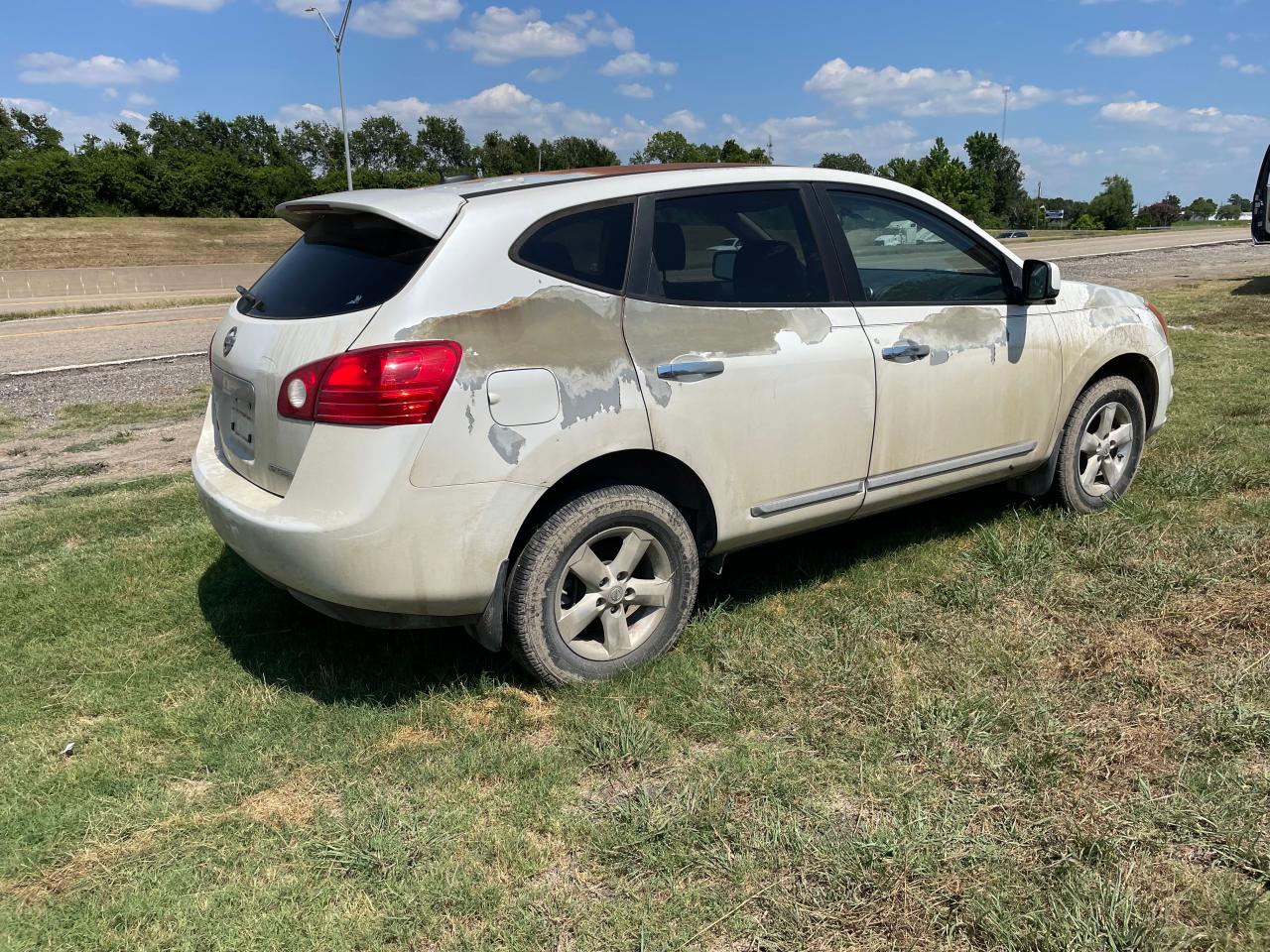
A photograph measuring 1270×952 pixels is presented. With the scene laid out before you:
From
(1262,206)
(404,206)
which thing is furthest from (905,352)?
(1262,206)

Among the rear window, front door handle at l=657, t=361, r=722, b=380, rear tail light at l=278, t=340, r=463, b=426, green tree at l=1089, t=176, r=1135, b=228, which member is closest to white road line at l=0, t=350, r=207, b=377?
the rear window

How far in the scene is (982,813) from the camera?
2.56 m

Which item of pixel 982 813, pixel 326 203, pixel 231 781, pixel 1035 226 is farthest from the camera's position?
pixel 1035 226

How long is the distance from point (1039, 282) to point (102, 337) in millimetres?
15184

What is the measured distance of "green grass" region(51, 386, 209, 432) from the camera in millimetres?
8484

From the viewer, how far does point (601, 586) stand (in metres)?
3.34

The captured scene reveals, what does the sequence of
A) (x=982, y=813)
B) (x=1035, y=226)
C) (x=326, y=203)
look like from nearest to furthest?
(x=982, y=813), (x=326, y=203), (x=1035, y=226)

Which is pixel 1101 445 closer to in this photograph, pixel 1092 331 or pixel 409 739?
pixel 1092 331

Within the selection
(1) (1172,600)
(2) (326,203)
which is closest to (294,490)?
(2) (326,203)

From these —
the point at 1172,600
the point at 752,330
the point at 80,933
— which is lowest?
the point at 80,933

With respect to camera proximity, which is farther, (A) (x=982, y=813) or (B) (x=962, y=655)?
(B) (x=962, y=655)

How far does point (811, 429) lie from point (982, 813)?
5.15 ft

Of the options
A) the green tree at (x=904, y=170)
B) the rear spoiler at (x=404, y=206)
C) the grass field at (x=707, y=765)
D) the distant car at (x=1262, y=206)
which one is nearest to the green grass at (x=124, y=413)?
the grass field at (x=707, y=765)

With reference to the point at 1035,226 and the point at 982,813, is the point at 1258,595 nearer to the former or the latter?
the point at 982,813
